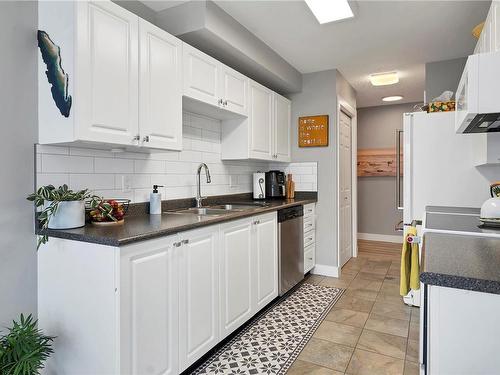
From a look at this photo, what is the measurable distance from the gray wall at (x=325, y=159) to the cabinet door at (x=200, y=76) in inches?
66.1

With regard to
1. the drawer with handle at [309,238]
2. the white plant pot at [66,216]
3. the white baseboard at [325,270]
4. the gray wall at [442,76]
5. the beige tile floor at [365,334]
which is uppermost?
the gray wall at [442,76]

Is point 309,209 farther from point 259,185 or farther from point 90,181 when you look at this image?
point 90,181

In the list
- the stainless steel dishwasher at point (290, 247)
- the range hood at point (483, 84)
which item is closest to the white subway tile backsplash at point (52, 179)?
the stainless steel dishwasher at point (290, 247)

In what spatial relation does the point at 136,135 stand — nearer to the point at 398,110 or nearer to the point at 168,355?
the point at 168,355

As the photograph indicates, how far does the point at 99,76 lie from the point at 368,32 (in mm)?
2328

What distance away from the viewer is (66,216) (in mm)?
1611

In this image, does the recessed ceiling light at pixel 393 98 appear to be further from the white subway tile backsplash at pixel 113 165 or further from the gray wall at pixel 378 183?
the white subway tile backsplash at pixel 113 165

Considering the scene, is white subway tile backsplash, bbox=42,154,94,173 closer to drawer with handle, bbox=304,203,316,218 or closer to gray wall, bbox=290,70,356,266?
drawer with handle, bbox=304,203,316,218

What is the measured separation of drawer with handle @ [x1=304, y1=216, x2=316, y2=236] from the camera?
137 inches

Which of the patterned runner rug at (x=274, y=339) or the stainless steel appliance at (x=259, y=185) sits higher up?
the stainless steel appliance at (x=259, y=185)

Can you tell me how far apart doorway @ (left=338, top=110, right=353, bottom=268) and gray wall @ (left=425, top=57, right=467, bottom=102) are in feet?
3.33

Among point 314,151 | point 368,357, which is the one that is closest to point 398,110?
point 314,151

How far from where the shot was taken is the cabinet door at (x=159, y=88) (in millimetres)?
1868

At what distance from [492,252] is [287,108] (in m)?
3.00
